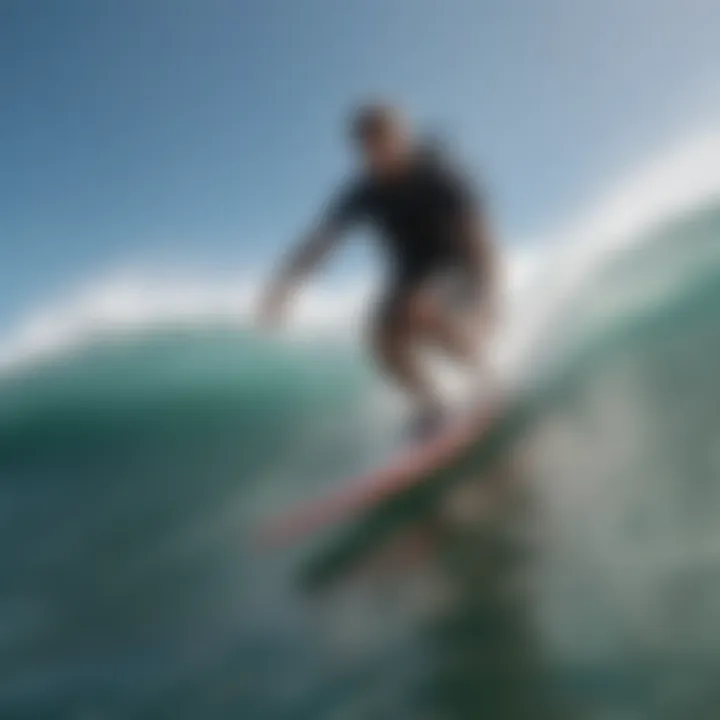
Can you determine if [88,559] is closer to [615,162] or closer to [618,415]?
[618,415]

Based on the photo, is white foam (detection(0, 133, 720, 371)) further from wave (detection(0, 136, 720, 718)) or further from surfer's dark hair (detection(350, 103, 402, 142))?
surfer's dark hair (detection(350, 103, 402, 142))

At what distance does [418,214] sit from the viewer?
2.14 metres

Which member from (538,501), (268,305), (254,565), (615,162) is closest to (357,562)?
(254,565)

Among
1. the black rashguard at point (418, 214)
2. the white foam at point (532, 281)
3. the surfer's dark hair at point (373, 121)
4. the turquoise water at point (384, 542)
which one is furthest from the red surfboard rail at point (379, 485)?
the surfer's dark hair at point (373, 121)

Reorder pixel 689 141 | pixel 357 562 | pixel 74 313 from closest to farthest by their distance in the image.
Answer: pixel 357 562 → pixel 689 141 → pixel 74 313

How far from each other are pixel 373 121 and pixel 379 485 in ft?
2.50

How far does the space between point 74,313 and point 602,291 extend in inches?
48.1

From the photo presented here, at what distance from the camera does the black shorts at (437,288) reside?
84.5 inches

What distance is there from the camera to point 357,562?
2.10 m

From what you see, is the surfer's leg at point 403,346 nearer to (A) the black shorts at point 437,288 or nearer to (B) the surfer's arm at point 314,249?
(A) the black shorts at point 437,288

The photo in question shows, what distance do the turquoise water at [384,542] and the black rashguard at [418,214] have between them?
0.82 ft

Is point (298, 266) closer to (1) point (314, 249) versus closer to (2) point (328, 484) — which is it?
(1) point (314, 249)

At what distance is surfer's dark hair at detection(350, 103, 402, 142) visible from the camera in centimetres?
215

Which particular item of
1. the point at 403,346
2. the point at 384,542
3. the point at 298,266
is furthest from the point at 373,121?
the point at 384,542
